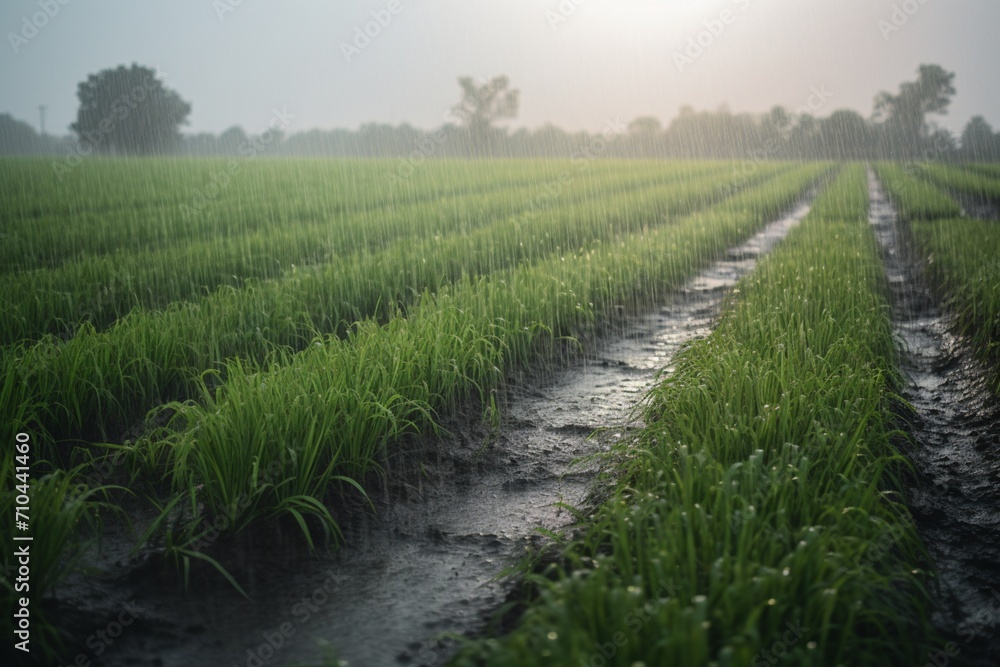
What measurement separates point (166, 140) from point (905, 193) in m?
46.7

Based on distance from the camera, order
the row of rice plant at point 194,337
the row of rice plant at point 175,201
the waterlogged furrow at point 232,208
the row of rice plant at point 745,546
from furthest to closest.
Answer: the row of rice plant at point 175,201 < the waterlogged furrow at point 232,208 < the row of rice plant at point 194,337 < the row of rice plant at point 745,546

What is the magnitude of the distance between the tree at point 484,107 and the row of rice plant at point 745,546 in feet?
175

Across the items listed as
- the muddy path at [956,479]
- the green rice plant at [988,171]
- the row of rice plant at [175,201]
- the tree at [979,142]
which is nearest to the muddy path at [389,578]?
the muddy path at [956,479]

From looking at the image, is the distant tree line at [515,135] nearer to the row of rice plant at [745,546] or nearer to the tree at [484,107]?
the tree at [484,107]

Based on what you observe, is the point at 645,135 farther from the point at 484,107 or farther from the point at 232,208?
the point at 232,208

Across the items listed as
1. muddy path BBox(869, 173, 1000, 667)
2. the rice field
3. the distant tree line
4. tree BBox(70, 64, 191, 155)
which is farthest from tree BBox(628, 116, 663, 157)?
muddy path BBox(869, 173, 1000, 667)

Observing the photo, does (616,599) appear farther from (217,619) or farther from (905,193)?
(905,193)

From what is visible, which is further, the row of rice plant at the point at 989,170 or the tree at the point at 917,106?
the tree at the point at 917,106

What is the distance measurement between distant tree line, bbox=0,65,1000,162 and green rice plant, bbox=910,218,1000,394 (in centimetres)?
3108

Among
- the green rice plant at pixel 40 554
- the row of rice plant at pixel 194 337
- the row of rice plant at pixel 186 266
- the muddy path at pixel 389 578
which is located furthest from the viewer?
the row of rice plant at pixel 186 266

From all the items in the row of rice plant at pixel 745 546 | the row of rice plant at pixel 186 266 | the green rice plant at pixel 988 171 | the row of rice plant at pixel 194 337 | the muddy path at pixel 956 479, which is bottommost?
the muddy path at pixel 956 479

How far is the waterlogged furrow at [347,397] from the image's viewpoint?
2.74m

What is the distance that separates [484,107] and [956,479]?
56.6 metres

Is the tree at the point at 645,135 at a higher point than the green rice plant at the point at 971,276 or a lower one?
higher
